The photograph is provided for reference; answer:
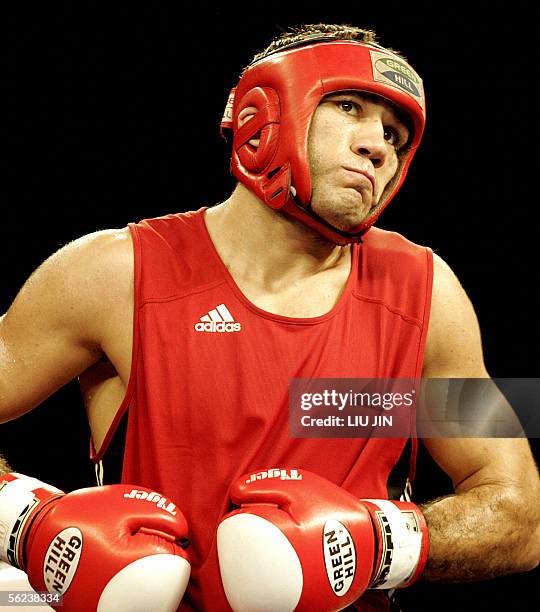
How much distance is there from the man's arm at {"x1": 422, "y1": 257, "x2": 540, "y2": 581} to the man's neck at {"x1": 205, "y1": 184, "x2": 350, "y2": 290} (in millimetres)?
304

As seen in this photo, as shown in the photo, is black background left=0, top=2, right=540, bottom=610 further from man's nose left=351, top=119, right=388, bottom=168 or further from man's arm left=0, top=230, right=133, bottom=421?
man's nose left=351, top=119, right=388, bottom=168

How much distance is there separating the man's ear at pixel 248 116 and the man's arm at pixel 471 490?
0.52 metres

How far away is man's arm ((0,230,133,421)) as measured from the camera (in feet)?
6.16

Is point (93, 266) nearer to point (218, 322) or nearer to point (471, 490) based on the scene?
point (218, 322)

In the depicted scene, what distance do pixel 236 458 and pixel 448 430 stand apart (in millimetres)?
505

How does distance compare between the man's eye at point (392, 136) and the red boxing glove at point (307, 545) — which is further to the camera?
the man's eye at point (392, 136)

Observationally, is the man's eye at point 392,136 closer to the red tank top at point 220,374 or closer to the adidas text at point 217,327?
the red tank top at point 220,374

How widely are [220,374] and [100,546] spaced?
47cm

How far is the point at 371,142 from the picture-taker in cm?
187

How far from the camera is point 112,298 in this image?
1879 mm

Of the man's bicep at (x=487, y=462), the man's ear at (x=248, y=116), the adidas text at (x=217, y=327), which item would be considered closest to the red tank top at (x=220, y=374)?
the adidas text at (x=217, y=327)

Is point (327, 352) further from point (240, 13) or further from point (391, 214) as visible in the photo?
point (240, 13)

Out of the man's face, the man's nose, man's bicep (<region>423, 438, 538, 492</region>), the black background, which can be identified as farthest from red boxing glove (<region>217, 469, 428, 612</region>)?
the black background

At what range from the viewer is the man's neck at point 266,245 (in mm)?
1982
